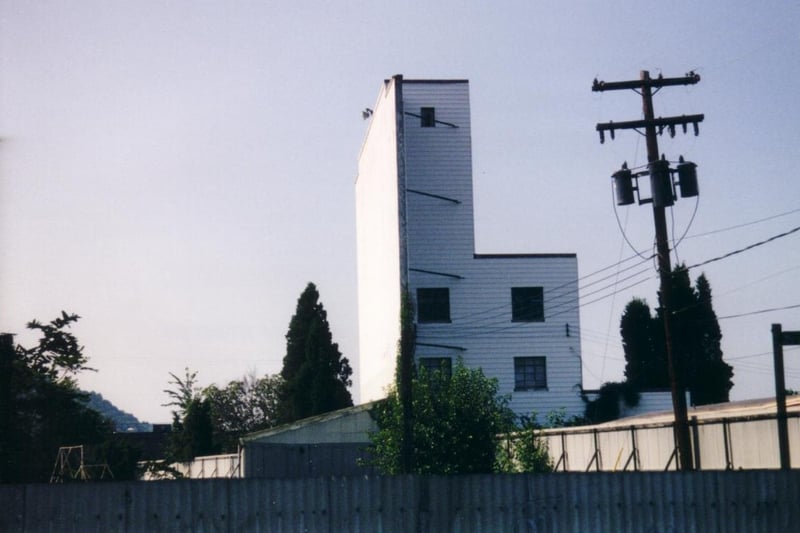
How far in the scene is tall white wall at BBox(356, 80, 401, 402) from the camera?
5069 cm

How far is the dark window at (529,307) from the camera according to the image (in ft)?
174

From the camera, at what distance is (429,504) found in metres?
19.6

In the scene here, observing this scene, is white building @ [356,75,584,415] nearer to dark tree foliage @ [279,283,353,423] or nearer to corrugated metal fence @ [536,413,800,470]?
dark tree foliage @ [279,283,353,423]

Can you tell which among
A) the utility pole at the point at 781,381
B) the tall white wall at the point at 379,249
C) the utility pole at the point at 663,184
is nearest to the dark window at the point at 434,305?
the tall white wall at the point at 379,249

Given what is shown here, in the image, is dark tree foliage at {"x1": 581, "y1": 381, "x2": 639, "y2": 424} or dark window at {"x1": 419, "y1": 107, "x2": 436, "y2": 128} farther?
dark window at {"x1": 419, "y1": 107, "x2": 436, "y2": 128}

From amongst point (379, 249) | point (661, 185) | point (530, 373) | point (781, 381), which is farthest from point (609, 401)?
point (781, 381)

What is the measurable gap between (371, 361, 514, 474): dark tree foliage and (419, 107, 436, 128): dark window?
859 inches

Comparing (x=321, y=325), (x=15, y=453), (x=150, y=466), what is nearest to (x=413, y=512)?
(x=15, y=453)

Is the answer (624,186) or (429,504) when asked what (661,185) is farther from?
(429,504)

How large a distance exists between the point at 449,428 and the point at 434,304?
65.6 ft

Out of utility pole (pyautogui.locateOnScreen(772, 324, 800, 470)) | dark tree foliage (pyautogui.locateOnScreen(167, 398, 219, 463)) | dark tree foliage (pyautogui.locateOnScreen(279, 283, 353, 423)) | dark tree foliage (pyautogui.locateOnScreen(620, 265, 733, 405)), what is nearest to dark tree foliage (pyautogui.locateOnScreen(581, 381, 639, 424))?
dark tree foliage (pyautogui.locateOnScreen(279, 283, 353, 423))

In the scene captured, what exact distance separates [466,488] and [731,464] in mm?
10576

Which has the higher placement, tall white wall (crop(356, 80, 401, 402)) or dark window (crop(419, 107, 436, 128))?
dark window (crop(419, 107, 436, 128))

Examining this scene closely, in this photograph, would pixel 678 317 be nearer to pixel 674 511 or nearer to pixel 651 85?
pixel 651 85
